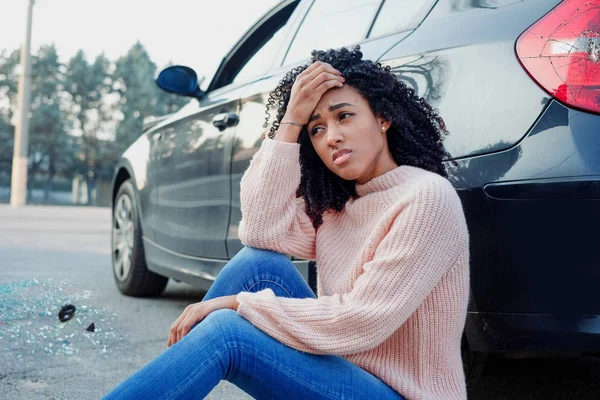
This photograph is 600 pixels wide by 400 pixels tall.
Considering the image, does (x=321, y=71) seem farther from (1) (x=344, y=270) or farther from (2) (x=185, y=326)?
(2) (x=185, y=326)

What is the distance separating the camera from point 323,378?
1.46 metres

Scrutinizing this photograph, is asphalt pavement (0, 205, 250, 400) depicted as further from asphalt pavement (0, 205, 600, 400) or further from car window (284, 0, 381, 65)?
car window (284, 0, 381, 65)

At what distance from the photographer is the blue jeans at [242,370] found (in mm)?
1375

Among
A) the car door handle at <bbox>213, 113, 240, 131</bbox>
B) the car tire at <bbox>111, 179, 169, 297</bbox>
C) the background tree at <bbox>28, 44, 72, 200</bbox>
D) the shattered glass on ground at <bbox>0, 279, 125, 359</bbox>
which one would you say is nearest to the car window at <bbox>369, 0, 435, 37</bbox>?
the car door handle at <bbox>213, 113, 240, 131</bbox>

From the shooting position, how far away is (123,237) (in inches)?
168

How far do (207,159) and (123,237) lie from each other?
137 centimetres

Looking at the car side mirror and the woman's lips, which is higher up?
the car side mirror

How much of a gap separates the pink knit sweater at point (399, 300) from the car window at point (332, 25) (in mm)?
974

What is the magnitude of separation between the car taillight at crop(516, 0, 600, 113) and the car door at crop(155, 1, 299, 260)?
1491 millimetres

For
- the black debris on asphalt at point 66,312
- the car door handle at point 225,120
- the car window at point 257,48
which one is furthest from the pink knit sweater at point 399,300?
the black debris on asphalt at point 66,312

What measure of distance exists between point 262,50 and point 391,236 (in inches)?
82.7

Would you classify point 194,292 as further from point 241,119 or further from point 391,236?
→ point 391,236

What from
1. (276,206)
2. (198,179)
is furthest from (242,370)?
(198,179)

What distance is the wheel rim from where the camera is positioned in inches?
163
